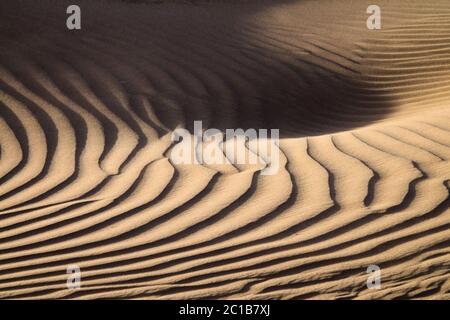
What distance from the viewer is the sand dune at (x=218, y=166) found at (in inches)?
122

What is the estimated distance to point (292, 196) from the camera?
12.4 ft

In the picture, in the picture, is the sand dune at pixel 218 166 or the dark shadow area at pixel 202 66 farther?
the dark shadow area at pixel 202 66

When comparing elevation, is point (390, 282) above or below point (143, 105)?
below

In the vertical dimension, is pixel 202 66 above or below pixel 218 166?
above

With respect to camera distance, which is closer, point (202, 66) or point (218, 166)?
point (218, 166)

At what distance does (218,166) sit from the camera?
434 cm

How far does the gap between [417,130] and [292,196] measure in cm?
154

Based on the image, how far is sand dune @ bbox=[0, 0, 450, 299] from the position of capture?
311 centimetres

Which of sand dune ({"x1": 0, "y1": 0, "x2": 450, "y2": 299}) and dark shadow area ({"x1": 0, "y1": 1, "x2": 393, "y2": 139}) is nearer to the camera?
sand dune ({"x1": 0, "y1": 0, "x2": 450, "y2": 299})

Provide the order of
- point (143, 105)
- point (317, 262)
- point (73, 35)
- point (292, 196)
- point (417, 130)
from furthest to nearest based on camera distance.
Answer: point (73, 35) < point (143, 105) < point (417, 130) < point (292, 196) < point (317, 262)

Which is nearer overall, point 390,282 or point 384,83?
point 390,282

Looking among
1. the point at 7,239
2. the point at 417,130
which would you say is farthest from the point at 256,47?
the point at 7,239
